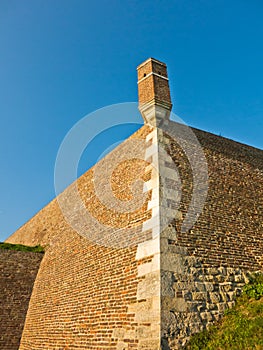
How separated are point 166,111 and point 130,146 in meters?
1.86

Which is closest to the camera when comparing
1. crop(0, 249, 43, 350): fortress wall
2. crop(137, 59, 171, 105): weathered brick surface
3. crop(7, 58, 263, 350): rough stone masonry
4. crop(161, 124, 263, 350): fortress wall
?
crop(161, 124, 263, 350): fortress wall

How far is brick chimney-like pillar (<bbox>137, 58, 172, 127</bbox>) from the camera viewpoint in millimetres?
9672

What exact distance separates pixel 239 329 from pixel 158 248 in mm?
2320

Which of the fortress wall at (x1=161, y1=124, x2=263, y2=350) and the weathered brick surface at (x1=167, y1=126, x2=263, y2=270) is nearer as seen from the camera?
the fortress wall at (x1=161, y1=124, x2=263, y2=350)

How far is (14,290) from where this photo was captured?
1254 cm

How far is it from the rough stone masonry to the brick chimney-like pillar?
39 millimetres

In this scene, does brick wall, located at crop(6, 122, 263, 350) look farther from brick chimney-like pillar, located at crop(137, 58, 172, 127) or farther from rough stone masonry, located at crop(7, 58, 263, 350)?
brick chimney-like pillar, located at crop(137, 58, 172, 127)

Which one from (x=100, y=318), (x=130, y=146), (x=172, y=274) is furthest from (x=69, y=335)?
(x=130, y=146)

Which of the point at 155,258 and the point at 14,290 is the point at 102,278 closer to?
the point at 155,258

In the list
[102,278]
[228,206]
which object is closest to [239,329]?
[102,278]

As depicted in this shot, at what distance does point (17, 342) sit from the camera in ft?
38.2

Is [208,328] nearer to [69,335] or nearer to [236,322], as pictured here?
[236,322]

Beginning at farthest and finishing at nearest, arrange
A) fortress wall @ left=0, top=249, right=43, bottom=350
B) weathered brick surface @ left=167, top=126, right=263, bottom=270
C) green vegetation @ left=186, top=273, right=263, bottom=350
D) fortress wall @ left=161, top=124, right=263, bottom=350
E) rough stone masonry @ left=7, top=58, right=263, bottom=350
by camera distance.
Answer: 1. fortress wall @ left=0, top=249, right=43, bottom=350
2. weathered brick surface @ left=167, top=126, right=263, bottom=270
3. rough stone masonry @ left=7, top=58, right=263, bottom=350
4. fortress wall @ left=161, top=124, right=263, bottom=350
5. green vegetation @ left=186, top=273, right=263, bottom=350

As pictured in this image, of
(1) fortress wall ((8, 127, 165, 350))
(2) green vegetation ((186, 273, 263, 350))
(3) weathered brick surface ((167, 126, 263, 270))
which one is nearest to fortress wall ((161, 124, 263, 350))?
(3) weathered brick surface ((167, 126, 263, 270))
